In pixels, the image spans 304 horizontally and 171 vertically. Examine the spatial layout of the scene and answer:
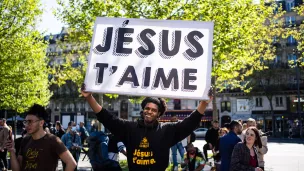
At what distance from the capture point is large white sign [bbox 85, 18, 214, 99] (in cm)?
390

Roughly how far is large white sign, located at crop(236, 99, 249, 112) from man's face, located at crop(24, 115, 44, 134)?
49.4m

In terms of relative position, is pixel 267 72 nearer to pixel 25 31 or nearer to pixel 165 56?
pixel 25 31

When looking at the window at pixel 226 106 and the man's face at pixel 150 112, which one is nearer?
the man's face at pixel 150 112

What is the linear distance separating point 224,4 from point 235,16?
0.77 m

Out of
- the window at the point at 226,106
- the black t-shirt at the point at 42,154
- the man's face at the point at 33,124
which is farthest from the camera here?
the window at the point at 226,106

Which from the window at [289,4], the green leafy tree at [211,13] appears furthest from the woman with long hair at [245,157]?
the window at [289,4]

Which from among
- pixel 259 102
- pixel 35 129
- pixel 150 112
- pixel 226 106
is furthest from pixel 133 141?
pixel 226 106

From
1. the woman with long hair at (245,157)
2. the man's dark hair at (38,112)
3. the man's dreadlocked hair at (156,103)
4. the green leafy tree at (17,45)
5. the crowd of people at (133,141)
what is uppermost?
the green leafy tree at (17,45)

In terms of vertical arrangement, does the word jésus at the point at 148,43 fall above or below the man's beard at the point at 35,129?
above

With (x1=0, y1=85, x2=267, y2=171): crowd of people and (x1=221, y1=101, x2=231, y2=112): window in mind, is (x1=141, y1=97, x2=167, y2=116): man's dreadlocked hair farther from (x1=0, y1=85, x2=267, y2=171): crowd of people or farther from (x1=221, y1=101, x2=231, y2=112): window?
(x1=221, y1=101, x2=231, y2=112): window

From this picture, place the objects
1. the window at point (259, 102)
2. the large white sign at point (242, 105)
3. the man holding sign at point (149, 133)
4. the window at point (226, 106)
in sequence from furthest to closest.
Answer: the window at point (226, 106) < the large white sign at point (242, 105) < the window at point (259, 102) < the man holding sign at point (149, 133)

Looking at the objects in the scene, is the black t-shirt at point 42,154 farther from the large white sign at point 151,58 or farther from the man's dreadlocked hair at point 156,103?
the man's dreadlocked hair at point 156,103

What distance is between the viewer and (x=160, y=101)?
3922 millimetres

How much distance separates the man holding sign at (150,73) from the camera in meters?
3.65
